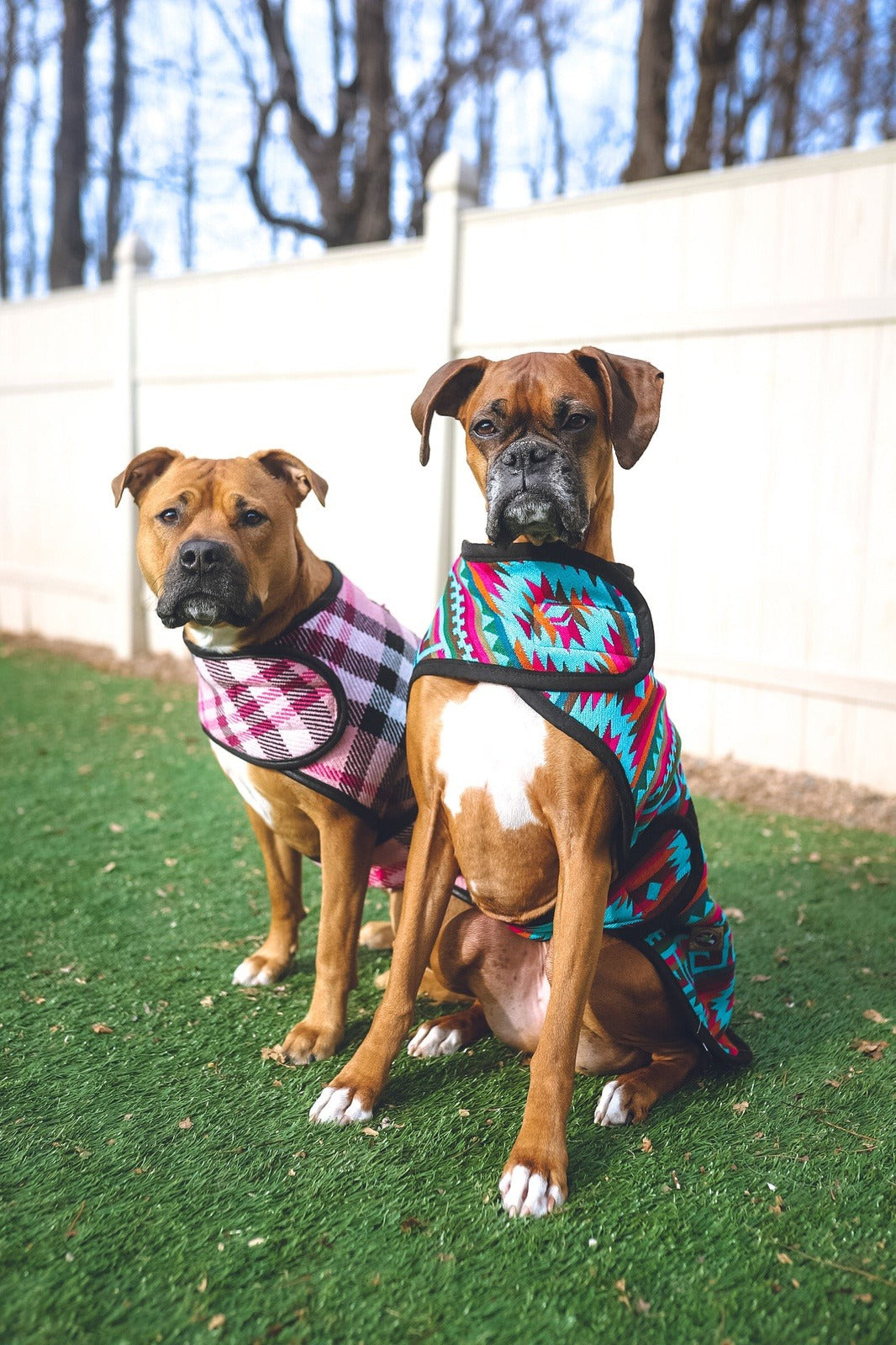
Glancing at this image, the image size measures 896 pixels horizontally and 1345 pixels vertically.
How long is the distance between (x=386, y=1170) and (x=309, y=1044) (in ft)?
1.73

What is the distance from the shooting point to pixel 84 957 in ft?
10.5

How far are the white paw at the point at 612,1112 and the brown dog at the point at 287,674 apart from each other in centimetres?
72

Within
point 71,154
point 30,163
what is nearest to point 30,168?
point 30,163

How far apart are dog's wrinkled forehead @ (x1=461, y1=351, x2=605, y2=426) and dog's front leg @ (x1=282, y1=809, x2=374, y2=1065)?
1.10 meters

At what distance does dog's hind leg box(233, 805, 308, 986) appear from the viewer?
3051 mm

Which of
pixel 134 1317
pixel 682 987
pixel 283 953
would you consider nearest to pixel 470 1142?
pixel 682 987

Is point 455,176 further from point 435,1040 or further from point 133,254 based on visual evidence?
point 435,1040

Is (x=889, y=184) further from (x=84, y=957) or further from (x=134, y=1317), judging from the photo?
(x=134, y=1317)

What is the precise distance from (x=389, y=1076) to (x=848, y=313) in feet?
13.2

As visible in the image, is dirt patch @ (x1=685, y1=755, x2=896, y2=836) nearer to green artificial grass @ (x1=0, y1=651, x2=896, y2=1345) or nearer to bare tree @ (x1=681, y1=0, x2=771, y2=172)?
green artificial grass @ (x1=0, y1=651, x2=896, y2=1345)

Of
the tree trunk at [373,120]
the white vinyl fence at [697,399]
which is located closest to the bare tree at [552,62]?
the tree trunk at [373,120]

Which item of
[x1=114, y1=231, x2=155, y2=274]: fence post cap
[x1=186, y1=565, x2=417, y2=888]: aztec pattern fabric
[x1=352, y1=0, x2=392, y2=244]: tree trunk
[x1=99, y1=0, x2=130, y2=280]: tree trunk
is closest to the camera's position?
[x1=186, y1=565, x2=417, y2=888]: aztec pattern fabric

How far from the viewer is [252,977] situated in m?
3.06

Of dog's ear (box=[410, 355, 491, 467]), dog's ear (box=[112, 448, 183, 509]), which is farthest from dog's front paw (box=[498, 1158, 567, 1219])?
dog's ear (box=[112, 448, 183, 509])
